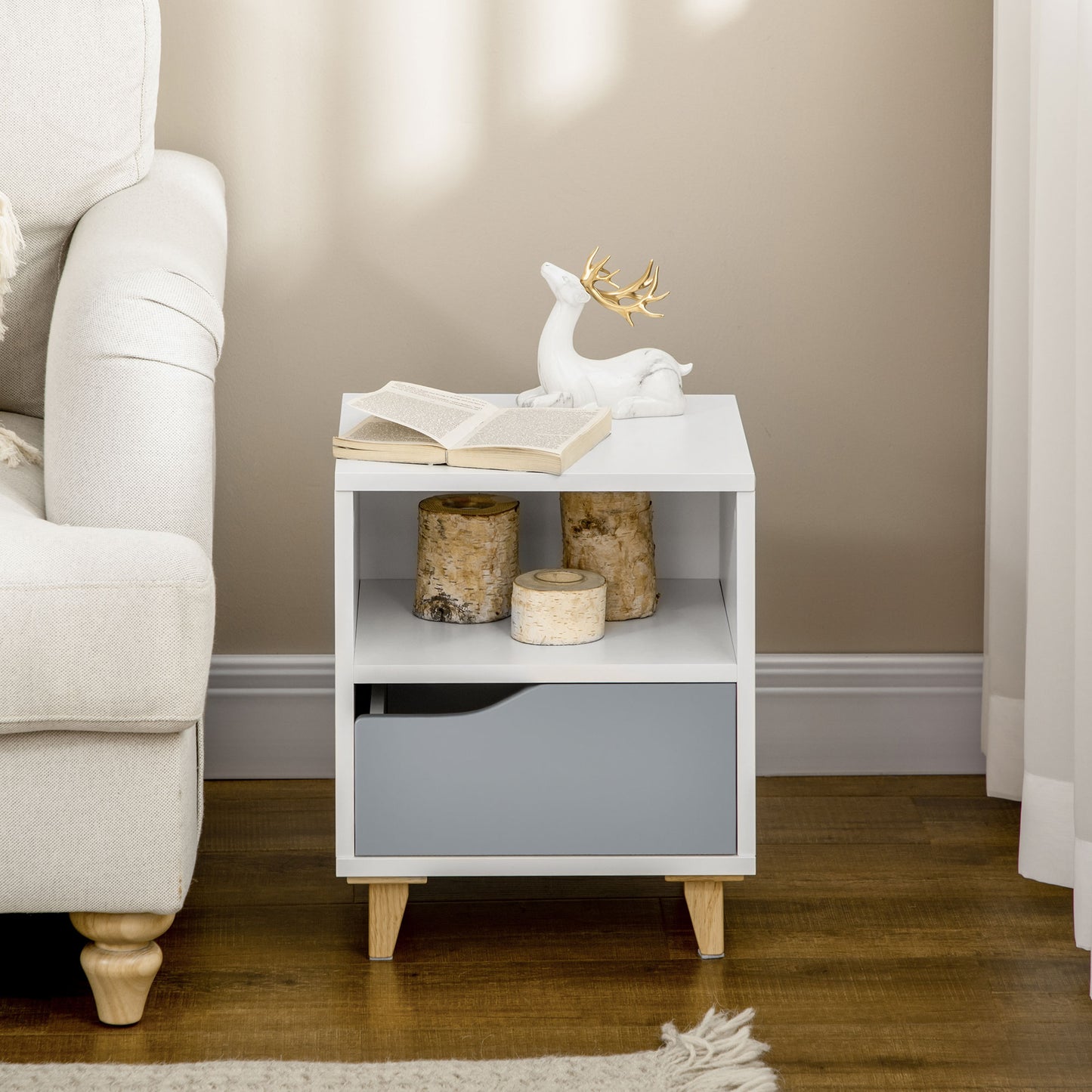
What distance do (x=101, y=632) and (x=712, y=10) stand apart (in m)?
1.09

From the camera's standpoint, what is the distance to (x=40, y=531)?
1.13 metres

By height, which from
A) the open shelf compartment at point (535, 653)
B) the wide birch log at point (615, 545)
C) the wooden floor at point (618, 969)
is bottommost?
the wooden floor at point (618, 969)

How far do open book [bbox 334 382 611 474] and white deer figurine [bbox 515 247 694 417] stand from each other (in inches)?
2.8

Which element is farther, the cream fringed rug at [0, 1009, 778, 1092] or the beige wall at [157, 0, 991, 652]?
the beige wall at [157, 0, 991, 652]

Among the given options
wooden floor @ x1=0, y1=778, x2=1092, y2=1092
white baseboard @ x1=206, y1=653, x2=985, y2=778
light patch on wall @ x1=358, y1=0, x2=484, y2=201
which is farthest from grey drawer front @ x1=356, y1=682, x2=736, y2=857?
light patch on wall @ x1=358, y1=0, x2=484, y2=201

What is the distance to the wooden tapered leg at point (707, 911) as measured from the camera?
1.37m

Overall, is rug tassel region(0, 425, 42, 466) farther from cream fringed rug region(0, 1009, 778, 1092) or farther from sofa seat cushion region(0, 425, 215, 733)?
cream fringed rug region(0, 1009, 778, 1092)

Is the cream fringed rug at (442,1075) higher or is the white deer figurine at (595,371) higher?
the white deer figurine at (595,371)

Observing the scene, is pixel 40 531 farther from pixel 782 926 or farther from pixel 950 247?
pixel 950 247

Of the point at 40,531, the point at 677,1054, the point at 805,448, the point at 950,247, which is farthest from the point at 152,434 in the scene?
the point at 950,247

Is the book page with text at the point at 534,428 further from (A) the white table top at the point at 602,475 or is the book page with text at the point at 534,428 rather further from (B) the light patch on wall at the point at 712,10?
(B) the light patch on wall at the point at 712,10

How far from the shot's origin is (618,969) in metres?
1.36

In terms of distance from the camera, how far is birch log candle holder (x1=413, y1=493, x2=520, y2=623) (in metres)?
1.40

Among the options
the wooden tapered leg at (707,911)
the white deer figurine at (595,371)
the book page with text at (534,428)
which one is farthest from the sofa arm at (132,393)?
the wooden tapered leg at (707,911)
